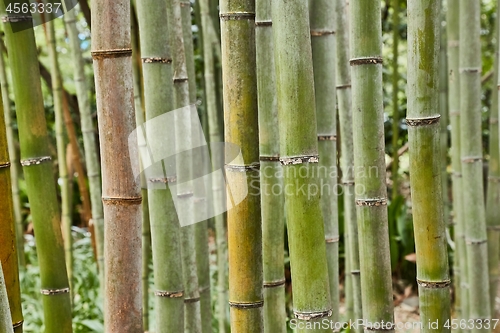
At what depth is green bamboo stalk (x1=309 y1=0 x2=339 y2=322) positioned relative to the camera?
1175mm

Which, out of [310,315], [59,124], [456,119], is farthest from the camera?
[59,124]

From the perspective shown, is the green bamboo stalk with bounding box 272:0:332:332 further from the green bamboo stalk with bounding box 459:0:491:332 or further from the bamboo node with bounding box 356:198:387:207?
the green bamboo stalk with bounding box 459:0:491:332

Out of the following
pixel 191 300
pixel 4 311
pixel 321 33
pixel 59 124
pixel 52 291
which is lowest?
pixel 191 300

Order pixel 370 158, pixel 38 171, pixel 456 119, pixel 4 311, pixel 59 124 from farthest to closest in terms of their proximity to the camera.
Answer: pixel 59 124 < pixel 456 119 < pixel 38 171 < pixel 370 158 < pixel 4 311

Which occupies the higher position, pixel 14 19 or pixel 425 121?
pixel 14 19

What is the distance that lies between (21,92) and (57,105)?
44.7 inches

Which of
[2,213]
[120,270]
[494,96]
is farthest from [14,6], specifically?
[494,96]

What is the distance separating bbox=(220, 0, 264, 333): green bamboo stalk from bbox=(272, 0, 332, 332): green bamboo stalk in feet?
0.19

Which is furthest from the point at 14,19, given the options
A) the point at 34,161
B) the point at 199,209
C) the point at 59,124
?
the point at 59,124

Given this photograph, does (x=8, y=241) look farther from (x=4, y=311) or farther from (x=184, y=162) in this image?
(x=184, y=162)

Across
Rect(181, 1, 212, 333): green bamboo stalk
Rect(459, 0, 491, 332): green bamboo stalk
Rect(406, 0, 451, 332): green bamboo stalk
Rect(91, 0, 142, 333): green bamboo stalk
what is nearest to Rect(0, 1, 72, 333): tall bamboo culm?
Rect(91, 0, 142, 333): green bamboo stalk

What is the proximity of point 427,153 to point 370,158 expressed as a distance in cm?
10

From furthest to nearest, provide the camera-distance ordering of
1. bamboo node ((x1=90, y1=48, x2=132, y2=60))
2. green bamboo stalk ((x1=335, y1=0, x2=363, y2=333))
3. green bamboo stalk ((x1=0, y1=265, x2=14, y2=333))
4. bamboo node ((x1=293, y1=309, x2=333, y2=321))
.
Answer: green bamboo stalk ((x1=335, y1=0, x2=363, y2=333)), bamboo node ((x1=293, y1=309, x2=333, y2=321)), bamboo node ((x1=90, y1=48, x2=132, y2=60)), green bamboo stalk ((x1=0, y1=265, x2=14, y2=333))

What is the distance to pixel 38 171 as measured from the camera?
3.79 feet
